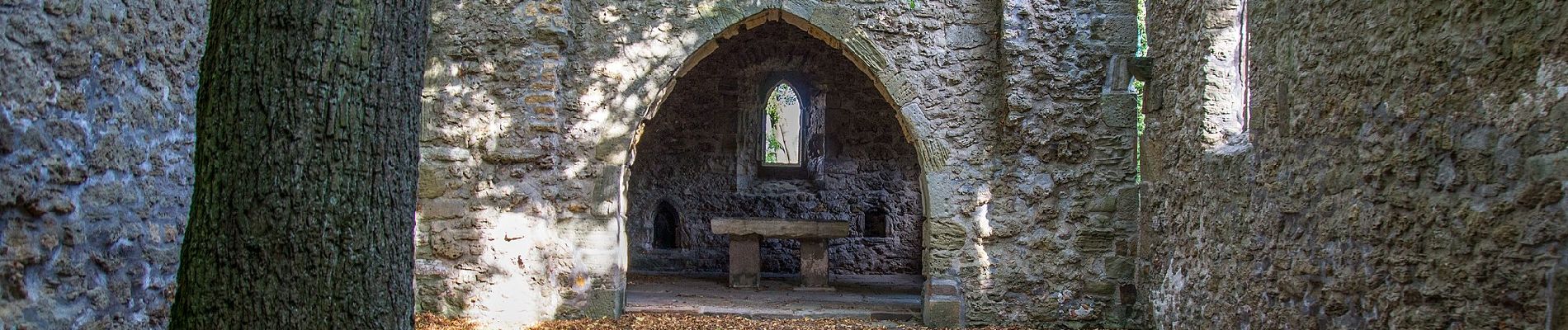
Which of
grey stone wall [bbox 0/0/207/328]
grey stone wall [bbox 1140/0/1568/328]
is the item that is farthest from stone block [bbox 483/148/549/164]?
grey stone wall [bbox 1140/0/1568/328]

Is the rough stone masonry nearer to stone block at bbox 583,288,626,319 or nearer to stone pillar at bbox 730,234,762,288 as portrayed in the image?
stone block at bbox 583,288,626,319

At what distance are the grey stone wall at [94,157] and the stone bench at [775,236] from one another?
545 centimetres

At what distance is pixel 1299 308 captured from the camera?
3.30 metres

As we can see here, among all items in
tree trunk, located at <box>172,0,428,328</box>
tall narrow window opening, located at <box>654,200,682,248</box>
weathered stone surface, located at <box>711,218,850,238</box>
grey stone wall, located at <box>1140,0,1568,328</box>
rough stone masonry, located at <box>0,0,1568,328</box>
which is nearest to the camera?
tree trunk, located at <box>172,0,428,328</box>

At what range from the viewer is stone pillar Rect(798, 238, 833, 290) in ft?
27.5

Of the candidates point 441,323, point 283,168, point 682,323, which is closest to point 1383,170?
point 283,168

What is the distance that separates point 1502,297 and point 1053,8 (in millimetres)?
3650

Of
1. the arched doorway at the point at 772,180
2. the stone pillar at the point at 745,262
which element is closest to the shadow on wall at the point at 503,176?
the stone pillar at the point at 745,262

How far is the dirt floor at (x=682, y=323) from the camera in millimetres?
5566

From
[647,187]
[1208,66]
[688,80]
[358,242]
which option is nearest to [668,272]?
[647,187]

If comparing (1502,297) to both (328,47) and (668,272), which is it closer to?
(328,47)

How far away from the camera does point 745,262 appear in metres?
8.39

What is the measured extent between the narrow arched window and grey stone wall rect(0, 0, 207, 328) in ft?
24.8

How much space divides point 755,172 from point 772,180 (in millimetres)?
193
